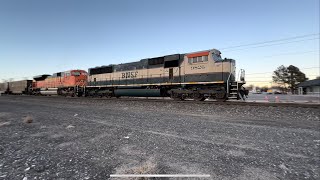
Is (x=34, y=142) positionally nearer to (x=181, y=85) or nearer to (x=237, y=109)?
(x=237, y=109)

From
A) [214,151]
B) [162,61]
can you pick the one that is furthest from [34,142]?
[162,61]

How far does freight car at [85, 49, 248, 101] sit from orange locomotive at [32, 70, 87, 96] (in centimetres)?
508

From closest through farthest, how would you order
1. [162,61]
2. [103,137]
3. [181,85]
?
[103,137], [181,85], [162,61]

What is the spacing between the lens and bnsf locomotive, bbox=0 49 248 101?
41.7 feet

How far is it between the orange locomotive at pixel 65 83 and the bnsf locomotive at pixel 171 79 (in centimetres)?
13

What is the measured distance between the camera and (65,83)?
2550cm

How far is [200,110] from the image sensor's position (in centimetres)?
1037

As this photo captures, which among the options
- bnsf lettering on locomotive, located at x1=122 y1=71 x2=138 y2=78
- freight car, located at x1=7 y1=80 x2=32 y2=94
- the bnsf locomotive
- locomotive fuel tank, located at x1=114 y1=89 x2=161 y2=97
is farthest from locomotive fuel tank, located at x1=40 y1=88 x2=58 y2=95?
bnsf lettering on locomotive, located at x1=122 y1=71 x2=138 y2=78

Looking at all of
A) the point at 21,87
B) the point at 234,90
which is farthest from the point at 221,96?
the point at 21,87

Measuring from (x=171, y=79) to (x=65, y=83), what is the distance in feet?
56.5

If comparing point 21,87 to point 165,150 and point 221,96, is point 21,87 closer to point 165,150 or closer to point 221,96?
point 221,96

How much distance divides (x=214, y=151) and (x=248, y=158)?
714 mm

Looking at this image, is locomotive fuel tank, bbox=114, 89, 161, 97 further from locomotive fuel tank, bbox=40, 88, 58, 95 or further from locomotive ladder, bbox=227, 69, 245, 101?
locomotive fuel tank, bbox=40, 88, 58, 95

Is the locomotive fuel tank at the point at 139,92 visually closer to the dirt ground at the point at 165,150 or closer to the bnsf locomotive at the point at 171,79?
the bnsf locomotive at the point at 171,79
